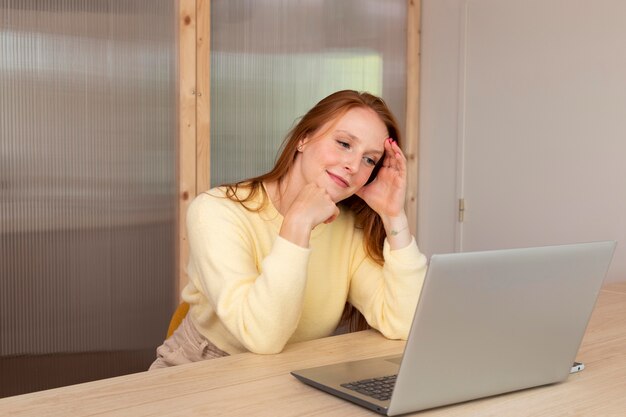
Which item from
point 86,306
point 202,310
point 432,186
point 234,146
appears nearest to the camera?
point 202,310

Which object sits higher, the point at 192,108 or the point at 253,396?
the point at 192,108

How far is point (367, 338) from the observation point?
65.5 inches

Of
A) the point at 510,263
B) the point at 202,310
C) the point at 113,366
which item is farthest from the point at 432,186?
the point at 510,263

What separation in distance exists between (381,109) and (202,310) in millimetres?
629

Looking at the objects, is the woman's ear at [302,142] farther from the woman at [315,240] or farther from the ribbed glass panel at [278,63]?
the ribbed glass panel at [278,63]

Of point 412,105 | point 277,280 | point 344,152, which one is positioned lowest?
point 277,280

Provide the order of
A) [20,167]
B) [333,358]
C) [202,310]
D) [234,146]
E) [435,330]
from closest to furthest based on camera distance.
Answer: [435,330]
[333,358]
[202,310]
[20,167]
[234,146]

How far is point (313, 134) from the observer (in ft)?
6.02

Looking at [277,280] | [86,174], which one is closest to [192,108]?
[86,174]

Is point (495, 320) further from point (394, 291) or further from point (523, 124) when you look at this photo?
→ point (523, 124)

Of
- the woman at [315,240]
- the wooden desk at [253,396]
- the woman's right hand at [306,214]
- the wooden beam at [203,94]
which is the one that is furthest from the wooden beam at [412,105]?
the wooden desk at [253,396]

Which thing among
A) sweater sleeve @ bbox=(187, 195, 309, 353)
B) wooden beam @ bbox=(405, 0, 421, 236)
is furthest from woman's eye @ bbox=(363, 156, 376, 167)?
wooden beam @ bbox=(405, 0, 421, 236)

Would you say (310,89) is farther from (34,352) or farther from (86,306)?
(34,352)

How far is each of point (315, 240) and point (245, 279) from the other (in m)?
0.34
